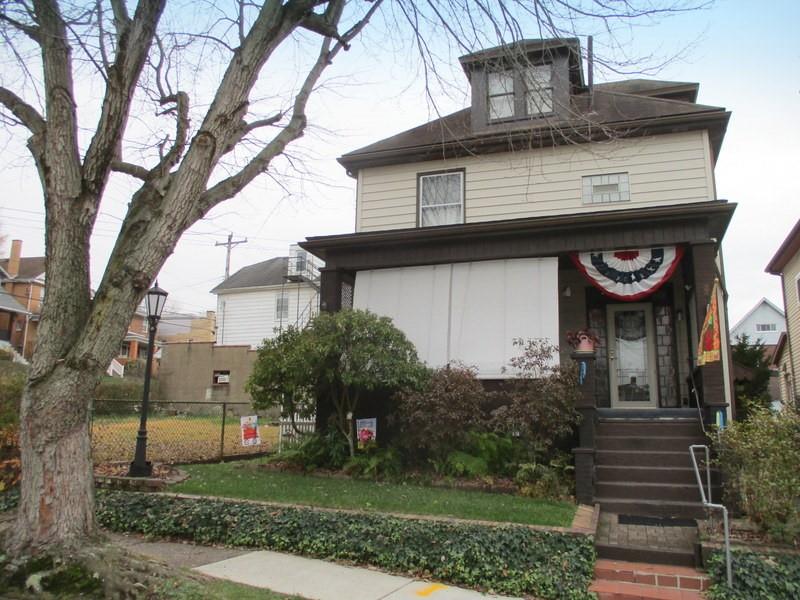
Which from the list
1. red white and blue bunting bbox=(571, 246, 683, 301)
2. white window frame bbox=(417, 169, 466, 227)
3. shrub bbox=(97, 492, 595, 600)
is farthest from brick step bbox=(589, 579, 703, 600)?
white window frame bbox=(417, 169, 466, 227)

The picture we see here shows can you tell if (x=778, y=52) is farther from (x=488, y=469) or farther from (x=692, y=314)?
(x=488, y=469)

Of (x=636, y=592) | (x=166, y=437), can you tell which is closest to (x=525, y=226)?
(x=636, y=592)

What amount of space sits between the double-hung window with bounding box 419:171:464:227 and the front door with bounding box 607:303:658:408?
3.79m

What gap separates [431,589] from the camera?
568 cm

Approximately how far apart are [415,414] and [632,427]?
345 cm

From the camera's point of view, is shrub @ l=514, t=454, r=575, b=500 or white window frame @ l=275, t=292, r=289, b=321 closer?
shrub @ l=514, t=454, r=575, b=500

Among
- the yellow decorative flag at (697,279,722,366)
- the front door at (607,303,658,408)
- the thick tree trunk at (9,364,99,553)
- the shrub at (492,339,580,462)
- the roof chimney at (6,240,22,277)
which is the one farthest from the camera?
the roof chimney at (6,240,22,277)

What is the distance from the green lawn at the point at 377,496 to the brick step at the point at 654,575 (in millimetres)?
746

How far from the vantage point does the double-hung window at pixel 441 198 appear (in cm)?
1275

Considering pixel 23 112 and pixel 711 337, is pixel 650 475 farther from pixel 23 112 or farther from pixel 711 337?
pixel 23 112

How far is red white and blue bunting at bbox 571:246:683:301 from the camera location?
10.4 m

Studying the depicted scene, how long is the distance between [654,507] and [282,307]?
2518cm

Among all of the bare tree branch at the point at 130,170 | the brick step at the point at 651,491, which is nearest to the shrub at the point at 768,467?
the brick step at the point at 651,491

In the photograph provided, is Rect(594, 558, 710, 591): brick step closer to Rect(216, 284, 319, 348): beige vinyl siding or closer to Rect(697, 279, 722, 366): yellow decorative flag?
Rect(697, 279, 722, 366): yellow decorative flag
